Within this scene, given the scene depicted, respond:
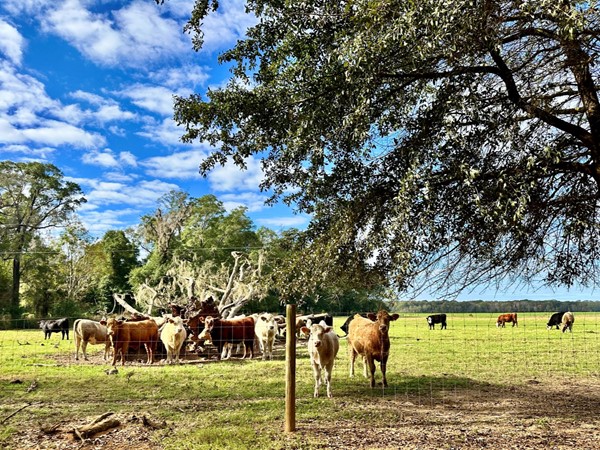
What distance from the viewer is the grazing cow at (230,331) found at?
1462 centimetres

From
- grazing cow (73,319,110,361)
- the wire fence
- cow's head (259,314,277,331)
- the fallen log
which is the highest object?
cow's head (259,314,277,331)

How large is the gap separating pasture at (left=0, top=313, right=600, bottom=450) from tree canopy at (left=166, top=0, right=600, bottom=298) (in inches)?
79.0

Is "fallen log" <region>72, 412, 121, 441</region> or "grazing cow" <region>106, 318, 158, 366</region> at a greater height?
"grazing cow" <region>106, 318, 158, 366</region>

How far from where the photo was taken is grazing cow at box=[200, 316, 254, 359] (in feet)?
48.0

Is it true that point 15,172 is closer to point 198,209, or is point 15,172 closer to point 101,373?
point 198,209

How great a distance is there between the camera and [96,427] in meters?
6.04

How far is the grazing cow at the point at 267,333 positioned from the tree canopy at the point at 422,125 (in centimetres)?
→ 741

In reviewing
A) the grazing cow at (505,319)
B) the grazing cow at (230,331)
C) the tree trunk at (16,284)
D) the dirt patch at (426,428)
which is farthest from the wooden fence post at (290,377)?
the tree trunk at (16,284)

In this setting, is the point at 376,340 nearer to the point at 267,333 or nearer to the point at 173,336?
the point at 267,333

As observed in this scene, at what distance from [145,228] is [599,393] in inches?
1609

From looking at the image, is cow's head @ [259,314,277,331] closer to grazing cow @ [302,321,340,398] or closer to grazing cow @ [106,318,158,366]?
grazing cow @ [106,318,158,366]

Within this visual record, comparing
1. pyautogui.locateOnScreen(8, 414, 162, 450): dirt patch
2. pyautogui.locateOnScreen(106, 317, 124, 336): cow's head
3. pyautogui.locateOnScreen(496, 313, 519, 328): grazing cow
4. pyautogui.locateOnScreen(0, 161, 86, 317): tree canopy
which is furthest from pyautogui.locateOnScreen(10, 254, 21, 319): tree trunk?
pyautogui.locateOnScreen(8, 414, 162, 450): dirt patch

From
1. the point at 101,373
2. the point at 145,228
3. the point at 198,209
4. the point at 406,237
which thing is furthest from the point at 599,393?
the point at 145,228

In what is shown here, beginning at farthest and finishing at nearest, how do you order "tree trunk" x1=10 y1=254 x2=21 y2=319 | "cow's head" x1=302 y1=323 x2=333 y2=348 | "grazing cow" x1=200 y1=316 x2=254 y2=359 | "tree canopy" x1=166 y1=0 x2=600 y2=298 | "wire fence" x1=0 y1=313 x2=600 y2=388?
1. "tree trunk" x1=10 y1=254 x2=21 y2=319
2. "grazing cow" x1=200 y1=316 x2=254 y2=359
3. "wire fence" x1=0 y1=313 x2=600 y2=388
4. "cow's head" x1=302 y1=323 x2=333 y2=348
5. "tree canopy" x1=166 y1=0 x2=600 y2=298
